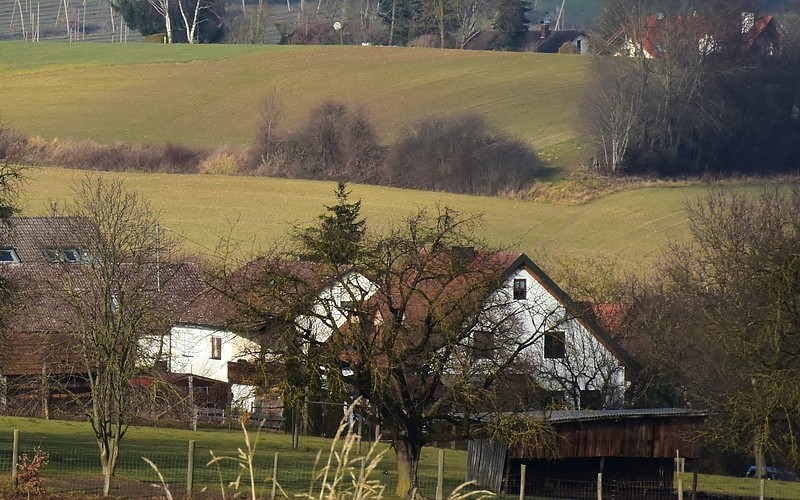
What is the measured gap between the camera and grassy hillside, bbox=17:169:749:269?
7281 centimetres

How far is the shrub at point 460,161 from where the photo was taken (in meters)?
85.2

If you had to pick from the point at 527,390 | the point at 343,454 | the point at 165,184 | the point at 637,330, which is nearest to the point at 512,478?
the point at 527,390

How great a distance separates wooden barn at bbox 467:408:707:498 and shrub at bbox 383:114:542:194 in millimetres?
49000

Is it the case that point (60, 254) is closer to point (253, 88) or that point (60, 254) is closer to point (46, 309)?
point (46, 309)

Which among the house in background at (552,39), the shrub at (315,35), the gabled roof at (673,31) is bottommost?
the gabled roof at (673,31)

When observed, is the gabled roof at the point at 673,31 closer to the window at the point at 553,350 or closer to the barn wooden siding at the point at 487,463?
the window at the point at 553,350

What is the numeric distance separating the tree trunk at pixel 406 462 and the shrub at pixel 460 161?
A: 190 feet

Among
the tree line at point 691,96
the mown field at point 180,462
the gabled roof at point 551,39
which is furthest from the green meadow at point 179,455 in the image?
the gabled roof at point 551,39

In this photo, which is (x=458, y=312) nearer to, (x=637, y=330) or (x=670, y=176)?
(x=637, y=330)

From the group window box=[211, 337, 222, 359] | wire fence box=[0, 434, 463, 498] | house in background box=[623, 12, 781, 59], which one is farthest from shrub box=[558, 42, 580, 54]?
wire fence box=[0, 434, 463, 498]

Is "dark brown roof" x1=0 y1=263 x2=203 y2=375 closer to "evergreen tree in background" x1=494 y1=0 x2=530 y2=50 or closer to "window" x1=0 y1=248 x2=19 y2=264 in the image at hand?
"window" x1=0 y1=248 x2=19 y2=264

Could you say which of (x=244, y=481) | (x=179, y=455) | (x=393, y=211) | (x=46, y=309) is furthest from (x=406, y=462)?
(x=393, y=211)

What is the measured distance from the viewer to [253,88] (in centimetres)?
11844

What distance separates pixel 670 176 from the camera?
8844cm
